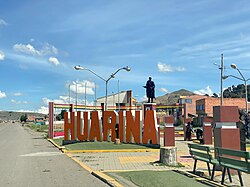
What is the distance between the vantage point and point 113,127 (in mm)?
26500

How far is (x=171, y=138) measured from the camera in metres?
22.4

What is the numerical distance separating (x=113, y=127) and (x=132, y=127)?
1642 mm

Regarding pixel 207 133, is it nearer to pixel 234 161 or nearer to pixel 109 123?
pixel 109 123

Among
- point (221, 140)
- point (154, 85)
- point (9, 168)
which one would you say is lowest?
point (9, 168)

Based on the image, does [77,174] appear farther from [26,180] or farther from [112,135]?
[112,135]

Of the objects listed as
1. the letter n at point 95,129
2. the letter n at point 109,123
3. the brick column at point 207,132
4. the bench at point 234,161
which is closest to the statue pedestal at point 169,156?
the bench at point 234,161

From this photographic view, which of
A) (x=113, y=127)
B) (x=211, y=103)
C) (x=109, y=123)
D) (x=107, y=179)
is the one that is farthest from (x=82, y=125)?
(x=211, y=103)

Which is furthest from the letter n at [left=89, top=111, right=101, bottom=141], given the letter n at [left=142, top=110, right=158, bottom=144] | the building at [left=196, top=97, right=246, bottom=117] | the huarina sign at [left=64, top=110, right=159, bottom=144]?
the building at [left=196, top=97, right=246, bottom=117]

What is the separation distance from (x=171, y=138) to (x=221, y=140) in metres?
11.3

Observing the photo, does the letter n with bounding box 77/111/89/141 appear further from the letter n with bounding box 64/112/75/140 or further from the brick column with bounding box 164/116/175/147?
the brick column with bounding box 164/116/175/147

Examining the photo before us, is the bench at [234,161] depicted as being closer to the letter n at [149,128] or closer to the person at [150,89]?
the letter n at [149,128]

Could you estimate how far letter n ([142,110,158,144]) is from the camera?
23.9 m

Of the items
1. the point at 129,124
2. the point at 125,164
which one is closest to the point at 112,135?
the point at 129,124

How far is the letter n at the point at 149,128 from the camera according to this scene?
23.9 meters
